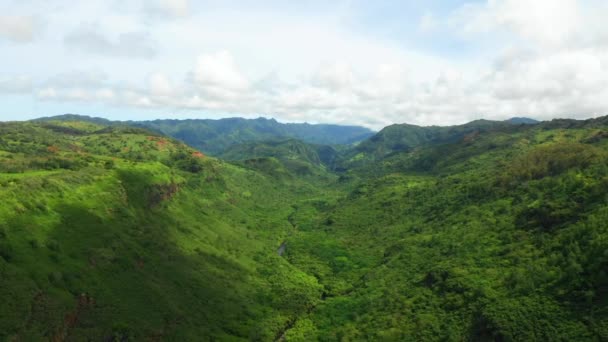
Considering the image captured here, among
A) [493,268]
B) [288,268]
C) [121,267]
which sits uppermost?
[493,268]

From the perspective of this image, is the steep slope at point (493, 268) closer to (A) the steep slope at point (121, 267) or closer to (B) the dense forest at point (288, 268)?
(B) the dense forest at point (288, 268)

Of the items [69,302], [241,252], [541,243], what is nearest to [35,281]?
[69,302]

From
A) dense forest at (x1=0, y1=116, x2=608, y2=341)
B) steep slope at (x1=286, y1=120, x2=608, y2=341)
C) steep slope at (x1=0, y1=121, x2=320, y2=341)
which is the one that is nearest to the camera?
steep slope at (x1=0, y1=121, x2=320, y2=341)

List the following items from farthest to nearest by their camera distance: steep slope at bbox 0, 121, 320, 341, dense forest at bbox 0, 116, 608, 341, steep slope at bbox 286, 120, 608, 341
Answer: steep slope at bbox 286, 120, 608, 341, dense forest at bbox 0, 116, 608, 341, steep slope at bbox 0, 121, 320, 341

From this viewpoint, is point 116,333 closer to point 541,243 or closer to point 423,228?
point 541,243

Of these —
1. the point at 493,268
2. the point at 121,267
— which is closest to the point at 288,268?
the point at 121,267

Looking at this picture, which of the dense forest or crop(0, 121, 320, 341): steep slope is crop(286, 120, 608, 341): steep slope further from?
crop(0, 121, 320, 341): steep slope

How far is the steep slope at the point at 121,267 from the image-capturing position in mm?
79312

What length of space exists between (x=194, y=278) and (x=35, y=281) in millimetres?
52205

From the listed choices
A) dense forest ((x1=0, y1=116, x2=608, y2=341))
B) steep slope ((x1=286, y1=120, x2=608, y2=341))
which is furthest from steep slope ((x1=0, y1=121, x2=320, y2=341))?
steep slope ((x1=286, y1=120, x2=608, y2=341))

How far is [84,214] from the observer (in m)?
109

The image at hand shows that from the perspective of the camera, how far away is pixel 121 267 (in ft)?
342

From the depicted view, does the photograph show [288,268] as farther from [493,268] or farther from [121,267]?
[493,268]

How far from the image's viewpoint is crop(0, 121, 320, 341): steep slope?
260 feet
